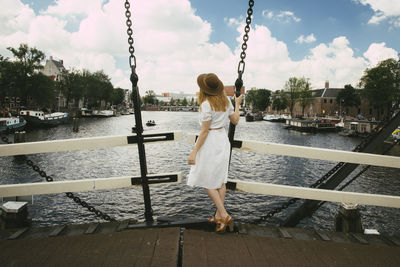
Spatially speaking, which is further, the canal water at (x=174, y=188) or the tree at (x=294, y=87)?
the tree at (x=294, y=87)

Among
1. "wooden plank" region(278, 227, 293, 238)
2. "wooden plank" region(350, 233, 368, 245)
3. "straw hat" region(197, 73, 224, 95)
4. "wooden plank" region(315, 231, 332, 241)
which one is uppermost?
"straw hat" region(197, 73, 224, 95)

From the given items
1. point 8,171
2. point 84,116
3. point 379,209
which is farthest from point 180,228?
point 84,116

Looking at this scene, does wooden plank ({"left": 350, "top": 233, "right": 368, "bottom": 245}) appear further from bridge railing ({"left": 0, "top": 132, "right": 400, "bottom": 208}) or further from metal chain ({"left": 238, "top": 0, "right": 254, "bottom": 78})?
metal chain ({"left": 238, "top": 0, "right": 254, "bottom": 78})

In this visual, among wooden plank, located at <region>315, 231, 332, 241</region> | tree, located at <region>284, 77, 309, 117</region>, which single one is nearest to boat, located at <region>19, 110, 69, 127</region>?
wooden plank, located at <region>315, 231, 332, 241</region>

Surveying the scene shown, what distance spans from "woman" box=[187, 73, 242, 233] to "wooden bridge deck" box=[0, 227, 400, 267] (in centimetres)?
35

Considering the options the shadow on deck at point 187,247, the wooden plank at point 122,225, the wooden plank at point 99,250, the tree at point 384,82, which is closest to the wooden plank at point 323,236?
the shadow on deck at point 187,247

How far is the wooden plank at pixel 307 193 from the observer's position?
9.78 feet

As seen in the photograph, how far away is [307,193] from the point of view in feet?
9.98

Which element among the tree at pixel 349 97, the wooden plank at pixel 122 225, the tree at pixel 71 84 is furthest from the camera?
the tree at pixel 349 97

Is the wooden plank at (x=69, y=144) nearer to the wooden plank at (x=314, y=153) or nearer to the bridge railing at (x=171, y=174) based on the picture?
the bridge railing at (x=171, y=174)

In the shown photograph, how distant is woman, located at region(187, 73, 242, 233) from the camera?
262 cm

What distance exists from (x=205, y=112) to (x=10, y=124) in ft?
110

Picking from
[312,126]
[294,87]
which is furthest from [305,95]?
[312,126]

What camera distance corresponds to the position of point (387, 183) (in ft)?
46.9
